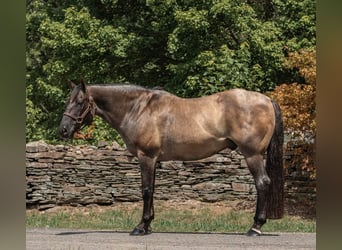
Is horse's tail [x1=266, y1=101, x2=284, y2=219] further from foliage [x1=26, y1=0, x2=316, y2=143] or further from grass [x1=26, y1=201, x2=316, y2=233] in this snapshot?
foliage [x1=26, y1=0, x2=316, y2=143]

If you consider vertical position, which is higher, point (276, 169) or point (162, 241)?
point (276, 169)

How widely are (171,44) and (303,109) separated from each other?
12.8ft

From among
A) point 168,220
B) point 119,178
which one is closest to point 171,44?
point 119,178

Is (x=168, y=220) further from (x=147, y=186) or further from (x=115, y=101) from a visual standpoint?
(x=115, y=101)

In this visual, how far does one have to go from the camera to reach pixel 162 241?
7953 millimetres

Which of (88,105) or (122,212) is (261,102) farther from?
(122,212)

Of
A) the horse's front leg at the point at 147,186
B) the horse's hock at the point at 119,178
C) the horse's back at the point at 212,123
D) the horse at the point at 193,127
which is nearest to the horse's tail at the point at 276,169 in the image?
the horse at the point at 193,127

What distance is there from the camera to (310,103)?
1183 centimetres

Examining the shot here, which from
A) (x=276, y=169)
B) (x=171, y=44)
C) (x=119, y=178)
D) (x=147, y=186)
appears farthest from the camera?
(x=171, y=44)

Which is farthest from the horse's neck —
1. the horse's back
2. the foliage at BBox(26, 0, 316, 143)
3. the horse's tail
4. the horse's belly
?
the foliage at BBox(26, 0, 316, 143)
